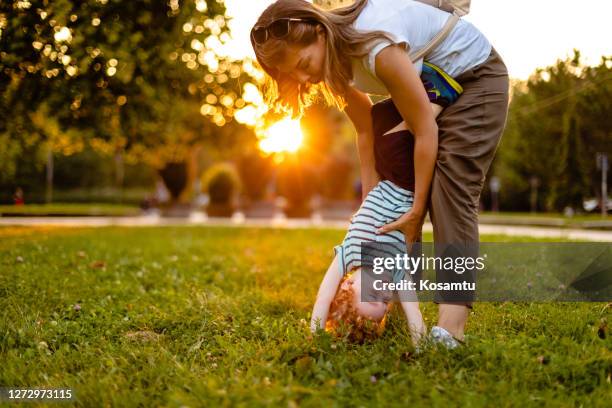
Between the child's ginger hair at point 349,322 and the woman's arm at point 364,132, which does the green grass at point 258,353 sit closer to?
the child's ginger hair at point 349,322

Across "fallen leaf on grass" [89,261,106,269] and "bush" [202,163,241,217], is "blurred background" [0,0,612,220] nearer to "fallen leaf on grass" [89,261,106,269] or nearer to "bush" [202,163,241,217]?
"fallen leaf on grass" [89,261,106,269]

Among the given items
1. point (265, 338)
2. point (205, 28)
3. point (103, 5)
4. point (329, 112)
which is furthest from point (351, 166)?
point (265, 338)

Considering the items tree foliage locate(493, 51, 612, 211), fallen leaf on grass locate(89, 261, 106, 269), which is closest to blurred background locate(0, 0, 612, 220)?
tree foliage locate(493, 51, 612, 211)

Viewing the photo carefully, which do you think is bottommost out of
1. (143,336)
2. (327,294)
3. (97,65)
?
(143,336)

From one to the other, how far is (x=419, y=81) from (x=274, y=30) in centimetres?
76

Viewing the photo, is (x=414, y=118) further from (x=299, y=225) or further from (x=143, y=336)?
(x=299, y=225)

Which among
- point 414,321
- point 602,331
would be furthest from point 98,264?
point 602,331

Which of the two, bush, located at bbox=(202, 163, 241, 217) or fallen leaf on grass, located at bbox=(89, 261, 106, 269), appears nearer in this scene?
fallen leaf on grass, located at bbox=(89, 261, 106, 269)

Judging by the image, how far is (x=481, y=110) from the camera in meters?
2.87

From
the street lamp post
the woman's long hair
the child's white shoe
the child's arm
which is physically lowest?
the child's white shoe

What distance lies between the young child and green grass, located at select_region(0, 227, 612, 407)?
128 mm

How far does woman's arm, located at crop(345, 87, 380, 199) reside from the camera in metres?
3.26

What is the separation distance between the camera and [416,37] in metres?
2.73

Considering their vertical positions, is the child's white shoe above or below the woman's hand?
below
